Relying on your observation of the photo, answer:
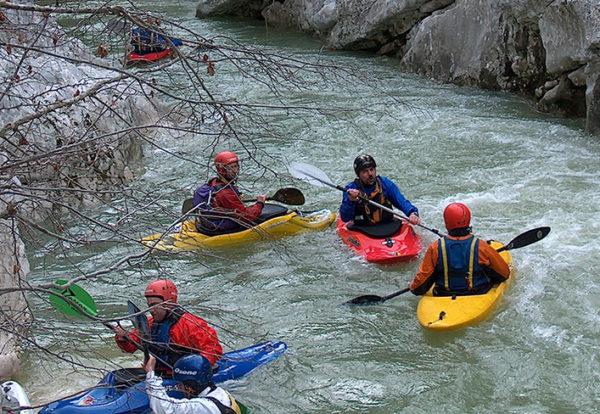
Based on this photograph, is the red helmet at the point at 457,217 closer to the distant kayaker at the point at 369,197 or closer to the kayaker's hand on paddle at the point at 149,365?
the distant kayaker at the point at 369,197

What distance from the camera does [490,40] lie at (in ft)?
36.9

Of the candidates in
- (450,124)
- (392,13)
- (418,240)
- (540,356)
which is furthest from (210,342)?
(392,13)

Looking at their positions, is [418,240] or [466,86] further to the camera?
[466,86]

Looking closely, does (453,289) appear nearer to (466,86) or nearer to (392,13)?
(466,86)

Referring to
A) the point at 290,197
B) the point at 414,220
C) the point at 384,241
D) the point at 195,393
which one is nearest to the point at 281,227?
the point at 290,197

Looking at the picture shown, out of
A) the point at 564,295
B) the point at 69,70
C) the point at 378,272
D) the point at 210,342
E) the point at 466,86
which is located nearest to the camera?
the point at 210,342

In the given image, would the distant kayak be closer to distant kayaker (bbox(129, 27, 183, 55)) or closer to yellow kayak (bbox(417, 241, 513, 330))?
distant kayaker (bbox(129, 27, 183, 55))

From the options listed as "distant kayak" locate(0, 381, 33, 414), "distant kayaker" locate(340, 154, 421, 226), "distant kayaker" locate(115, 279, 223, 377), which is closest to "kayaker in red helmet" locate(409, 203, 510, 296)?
"distant kayaker" locate(340, 154, 421, 226)

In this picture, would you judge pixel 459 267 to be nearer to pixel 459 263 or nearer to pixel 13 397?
pixel 459 263

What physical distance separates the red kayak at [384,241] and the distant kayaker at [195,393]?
278 cm

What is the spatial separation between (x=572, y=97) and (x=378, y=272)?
4.96 m

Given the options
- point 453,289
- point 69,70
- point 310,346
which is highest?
point 69,70

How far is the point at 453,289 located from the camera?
5742 millimetres

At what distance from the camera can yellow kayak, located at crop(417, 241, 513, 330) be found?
18.0 ft
